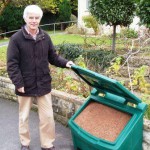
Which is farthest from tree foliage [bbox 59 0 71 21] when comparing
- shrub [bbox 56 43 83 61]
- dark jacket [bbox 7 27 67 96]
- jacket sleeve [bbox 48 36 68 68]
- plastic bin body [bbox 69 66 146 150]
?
plastic bin body [bbox 69 66 146 150]

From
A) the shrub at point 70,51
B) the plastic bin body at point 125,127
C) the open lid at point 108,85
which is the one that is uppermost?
the open lid at point 108,85

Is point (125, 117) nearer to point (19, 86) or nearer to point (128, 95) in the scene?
point (128, 95)

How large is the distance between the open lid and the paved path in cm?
128

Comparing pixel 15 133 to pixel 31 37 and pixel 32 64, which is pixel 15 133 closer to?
pixel 32 64

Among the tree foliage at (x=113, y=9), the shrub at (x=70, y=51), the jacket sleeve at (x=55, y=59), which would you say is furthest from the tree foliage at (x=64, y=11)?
the jacket sleeve at (x=55, y=59)

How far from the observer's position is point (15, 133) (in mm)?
5547

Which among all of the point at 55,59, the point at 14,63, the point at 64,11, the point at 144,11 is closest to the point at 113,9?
the point at 144,11

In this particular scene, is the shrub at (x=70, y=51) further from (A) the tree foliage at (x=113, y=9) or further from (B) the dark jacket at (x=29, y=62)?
(B) the dark jacket at (x=29, y=62)

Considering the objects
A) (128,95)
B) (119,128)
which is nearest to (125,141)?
(119,128)

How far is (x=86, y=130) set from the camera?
4.12 m

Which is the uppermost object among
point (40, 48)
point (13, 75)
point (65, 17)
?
point (40, 48)

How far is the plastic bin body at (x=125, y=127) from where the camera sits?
3.78 metres

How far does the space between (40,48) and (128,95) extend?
1330 mm

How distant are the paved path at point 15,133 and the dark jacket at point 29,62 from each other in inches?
38.6
